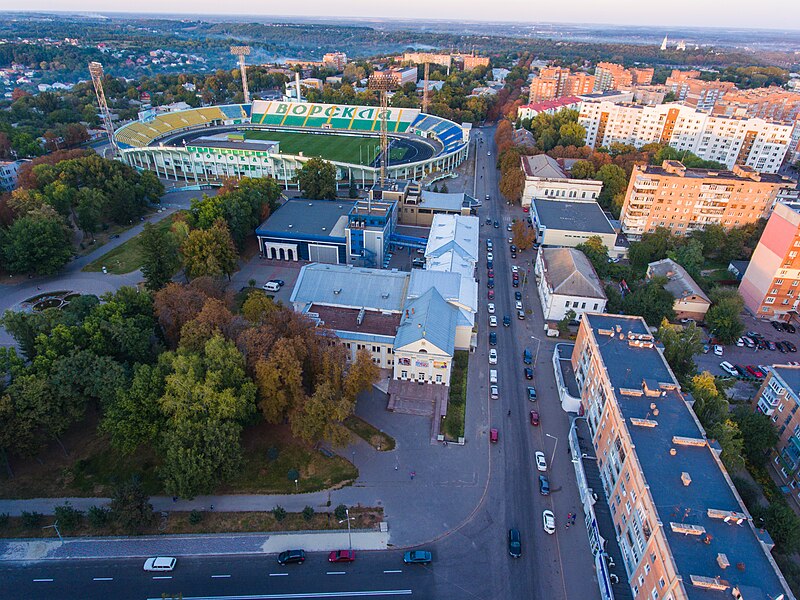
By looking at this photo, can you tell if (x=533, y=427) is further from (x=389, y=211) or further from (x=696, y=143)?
(x=696, y=143)

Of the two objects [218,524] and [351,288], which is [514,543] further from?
[351,288]

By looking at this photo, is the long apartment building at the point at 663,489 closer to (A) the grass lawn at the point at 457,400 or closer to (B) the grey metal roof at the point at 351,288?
(A) the grass lawn at the point at 457,400

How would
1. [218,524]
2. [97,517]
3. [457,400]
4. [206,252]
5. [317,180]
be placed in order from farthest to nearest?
[317,180], [206,252], [457,400], [218,524], [97,517]

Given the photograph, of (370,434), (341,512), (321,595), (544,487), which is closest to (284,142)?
A: (370,434)

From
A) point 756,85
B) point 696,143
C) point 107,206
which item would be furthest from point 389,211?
point 756,85

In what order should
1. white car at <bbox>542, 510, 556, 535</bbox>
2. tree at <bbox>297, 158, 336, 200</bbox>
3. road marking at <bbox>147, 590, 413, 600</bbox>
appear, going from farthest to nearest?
tree at <bbox>297, 158, 336, 200</bbox>
white car at <bbox>542, 510, 556, 535</bbox>
road marking at <bbox>147, 590, 413, 600</bbox>

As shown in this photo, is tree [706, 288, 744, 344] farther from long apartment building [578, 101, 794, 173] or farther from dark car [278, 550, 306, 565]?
long apartment building [578, 101, 794, 173]

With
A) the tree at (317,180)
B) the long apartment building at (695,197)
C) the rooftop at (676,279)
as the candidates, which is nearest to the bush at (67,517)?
the tree at (317,180)

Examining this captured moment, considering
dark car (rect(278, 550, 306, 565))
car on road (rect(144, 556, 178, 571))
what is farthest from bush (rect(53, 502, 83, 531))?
dark car (rect(278, 550, 306, 565))
